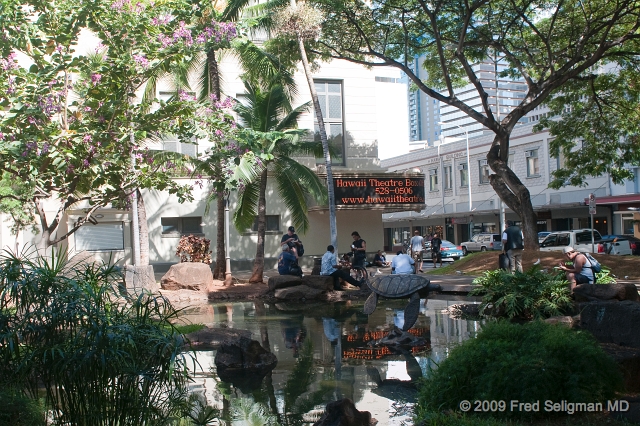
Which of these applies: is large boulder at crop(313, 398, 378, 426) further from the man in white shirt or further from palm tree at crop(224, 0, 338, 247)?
palm tree at crop(224, 0, 338, 247)

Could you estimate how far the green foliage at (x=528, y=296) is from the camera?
11.0m

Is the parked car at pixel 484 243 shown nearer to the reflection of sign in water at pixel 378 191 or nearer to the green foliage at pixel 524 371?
the reflection of sign in water at pixel 378 191

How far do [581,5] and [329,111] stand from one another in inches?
529

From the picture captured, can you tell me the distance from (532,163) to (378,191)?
67.7 feet

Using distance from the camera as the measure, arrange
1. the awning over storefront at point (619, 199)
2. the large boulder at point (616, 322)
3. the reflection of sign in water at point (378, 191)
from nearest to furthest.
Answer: the large boulder at point (616, 322) < the reflection of sign in water at point (378, 191) < the awning over storefront at point (619, 199)

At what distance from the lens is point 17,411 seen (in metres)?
5.08

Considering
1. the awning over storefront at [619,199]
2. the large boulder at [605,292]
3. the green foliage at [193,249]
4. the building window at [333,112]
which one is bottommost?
the large boulder at [605,292]

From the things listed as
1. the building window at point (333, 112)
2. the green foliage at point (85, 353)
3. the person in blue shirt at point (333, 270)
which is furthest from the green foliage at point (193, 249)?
the green foliage at point (85, 353)

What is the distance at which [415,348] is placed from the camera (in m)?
9.59

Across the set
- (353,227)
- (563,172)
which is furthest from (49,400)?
(353,227)

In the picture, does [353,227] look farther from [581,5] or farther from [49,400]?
[49,400]

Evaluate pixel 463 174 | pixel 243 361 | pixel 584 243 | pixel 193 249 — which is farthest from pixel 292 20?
pixel 463 174

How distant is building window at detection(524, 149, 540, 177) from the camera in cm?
4397

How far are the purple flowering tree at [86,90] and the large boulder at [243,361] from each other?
2943 mm
